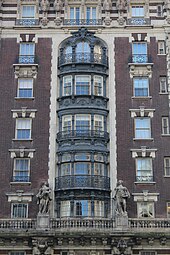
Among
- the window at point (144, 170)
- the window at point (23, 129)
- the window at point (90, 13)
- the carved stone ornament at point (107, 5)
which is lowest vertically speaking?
the window at point (144, 170)

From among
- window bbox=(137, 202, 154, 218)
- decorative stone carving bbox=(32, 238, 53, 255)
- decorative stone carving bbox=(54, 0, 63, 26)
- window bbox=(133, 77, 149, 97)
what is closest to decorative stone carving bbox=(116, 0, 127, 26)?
decorative stone carving bbox=(54, 0, 63, 26)

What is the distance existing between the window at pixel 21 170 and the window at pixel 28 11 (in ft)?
48.7

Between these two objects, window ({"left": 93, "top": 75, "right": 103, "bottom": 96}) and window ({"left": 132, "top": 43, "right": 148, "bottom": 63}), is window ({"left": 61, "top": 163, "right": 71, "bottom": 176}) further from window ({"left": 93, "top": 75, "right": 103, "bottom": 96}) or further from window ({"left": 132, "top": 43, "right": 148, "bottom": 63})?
window ({"left": 132, "top": 43, "right": 148, "bottom": 63})

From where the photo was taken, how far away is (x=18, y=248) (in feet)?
123

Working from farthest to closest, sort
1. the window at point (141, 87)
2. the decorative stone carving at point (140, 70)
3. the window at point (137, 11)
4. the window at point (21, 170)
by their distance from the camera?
the window at point (137, 11) → the decorative stone carving at point (140, 70) → the window at point (141, 87) → the window at point (21, 170)

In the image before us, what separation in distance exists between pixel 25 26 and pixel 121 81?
11.0 meters

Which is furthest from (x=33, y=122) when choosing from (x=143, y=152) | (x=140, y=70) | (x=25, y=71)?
(x=140, y=70)

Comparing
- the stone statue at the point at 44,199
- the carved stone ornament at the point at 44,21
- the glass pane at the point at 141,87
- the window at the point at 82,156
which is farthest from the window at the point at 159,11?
the stone statue at the point at 44,199

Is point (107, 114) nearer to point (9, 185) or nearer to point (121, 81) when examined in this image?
point (121, 81)

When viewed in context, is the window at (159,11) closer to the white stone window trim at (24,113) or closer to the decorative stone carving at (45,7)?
the decorative stone carving at (45,7)

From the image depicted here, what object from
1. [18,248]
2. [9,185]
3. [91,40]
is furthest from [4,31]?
[18,248]

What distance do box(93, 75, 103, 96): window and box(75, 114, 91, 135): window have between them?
8.62ft

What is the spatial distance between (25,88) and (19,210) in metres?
11.4

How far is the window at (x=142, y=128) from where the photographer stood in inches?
1651
